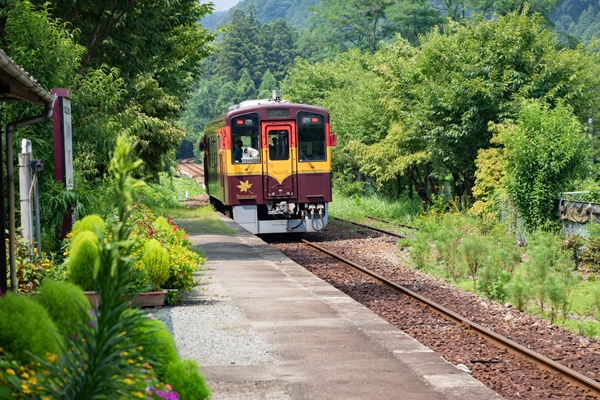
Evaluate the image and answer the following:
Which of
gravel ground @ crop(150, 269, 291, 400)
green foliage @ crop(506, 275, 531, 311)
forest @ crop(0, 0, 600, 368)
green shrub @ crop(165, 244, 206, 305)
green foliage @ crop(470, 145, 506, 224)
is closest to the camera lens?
gravel ground @ crop(150, 269, 291, 400)

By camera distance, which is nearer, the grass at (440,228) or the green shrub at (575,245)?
the grass at (440,228)

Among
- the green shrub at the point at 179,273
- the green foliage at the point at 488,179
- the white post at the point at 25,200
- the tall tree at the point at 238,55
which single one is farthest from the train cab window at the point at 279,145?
the tall tree at the point at 238,55

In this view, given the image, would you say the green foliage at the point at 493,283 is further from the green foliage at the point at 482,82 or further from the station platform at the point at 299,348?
the green foliage at the point at 482,82

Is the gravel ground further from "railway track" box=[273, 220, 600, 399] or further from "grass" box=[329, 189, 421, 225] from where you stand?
"grass" box=[329, 189, 421, 225]

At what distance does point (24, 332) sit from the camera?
4195 millimetres

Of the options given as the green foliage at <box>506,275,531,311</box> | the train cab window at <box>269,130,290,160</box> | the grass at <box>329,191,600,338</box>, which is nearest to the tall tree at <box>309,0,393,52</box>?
the grass at <box>329,191,600,338</box>

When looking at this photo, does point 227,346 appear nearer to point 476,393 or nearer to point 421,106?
point 476,393

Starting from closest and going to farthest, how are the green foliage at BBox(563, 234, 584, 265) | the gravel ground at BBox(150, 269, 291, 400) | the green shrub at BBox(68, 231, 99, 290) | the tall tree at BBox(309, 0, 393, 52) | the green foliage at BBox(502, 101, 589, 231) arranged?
the gravel ground at BBox(150, 269, 291, 400)
the green shrub at BBox(68, 231, 99, 290)
the green foliage at BBox(563, 234, 584, 265)
the green foliage at BBox(502, 101, 589, 231)
the tall tree at BBox(309, 0, 393, 52)

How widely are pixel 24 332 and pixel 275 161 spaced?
16.3 meters

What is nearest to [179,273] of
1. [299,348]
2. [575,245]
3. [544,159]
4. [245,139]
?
[299,348]

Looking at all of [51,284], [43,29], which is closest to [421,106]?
[43,29]

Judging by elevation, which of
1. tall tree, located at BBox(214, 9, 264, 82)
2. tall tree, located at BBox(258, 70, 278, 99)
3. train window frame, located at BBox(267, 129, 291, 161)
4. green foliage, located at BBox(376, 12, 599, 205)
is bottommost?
train window frame, located at BBox(267, 129, 291, 161)

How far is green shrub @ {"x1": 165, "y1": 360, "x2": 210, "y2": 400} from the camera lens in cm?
507

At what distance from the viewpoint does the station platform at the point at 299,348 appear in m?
6.52
